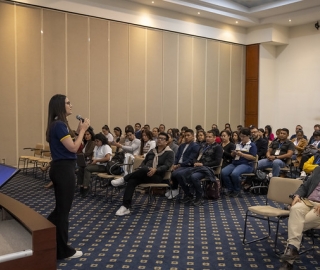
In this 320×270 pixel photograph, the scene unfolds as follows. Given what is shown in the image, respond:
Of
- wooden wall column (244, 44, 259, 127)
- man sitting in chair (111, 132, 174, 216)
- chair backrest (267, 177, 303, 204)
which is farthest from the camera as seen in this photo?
wooden wall column (244, 44, 259, 127)

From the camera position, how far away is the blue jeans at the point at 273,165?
6.90 meters

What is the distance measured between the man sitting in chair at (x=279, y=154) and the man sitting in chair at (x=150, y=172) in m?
2.40

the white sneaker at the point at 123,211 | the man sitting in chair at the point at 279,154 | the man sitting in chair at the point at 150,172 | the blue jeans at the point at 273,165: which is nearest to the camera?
the white sneaker at the point at 123,211

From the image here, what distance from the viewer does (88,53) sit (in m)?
11.4

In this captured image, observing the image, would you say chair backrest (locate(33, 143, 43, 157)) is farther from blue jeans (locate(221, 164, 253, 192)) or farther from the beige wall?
blue jeans (locate(221, 164, 253, 192))

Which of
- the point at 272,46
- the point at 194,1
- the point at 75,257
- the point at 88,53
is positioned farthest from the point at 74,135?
the point at 272,46

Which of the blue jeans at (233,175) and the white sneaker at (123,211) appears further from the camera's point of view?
the blue jeans at (233,175)

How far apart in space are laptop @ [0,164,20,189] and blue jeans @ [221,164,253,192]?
4.80 metres

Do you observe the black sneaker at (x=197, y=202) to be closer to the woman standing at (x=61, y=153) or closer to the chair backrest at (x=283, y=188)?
the chair backrest at (x=283, y=188)

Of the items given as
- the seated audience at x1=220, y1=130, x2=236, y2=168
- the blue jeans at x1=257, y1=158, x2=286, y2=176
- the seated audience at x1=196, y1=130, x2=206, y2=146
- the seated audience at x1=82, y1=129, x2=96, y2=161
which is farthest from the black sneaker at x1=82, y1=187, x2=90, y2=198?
the blue jeans at x1=257, y1=158, x2=286, y2=176

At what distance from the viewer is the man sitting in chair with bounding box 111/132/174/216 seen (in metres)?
5.41

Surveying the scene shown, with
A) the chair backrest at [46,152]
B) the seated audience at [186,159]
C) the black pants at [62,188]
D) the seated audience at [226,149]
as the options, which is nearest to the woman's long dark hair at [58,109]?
the black pants at [62,188]

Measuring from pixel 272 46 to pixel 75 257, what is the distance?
1445 centimetres

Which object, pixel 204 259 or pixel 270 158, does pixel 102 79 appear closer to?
pixel 270 158
